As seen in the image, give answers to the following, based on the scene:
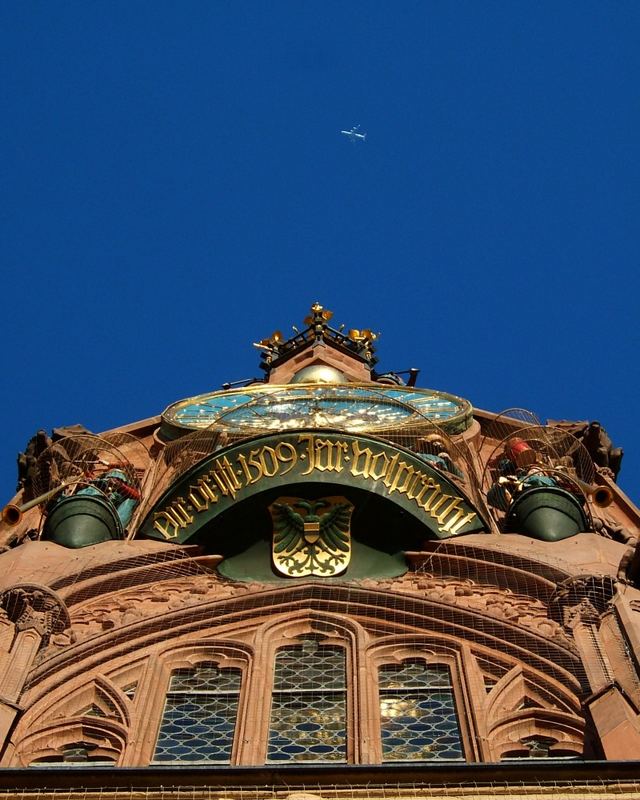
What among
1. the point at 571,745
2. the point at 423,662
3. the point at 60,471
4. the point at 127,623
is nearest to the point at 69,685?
the point at 127,623

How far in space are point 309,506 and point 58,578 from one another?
13.0ft

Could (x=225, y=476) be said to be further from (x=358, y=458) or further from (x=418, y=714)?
(x=418, y=714)

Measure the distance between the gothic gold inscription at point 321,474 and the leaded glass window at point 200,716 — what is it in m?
4.13

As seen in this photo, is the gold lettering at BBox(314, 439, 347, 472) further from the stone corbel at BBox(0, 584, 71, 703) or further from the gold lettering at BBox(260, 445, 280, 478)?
the stone corbel at BBox(0, 584, 71, 703)

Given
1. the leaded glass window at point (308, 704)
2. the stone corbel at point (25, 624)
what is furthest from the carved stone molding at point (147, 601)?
the leaded glass window at point (308, 704)

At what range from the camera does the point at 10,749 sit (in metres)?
19.9

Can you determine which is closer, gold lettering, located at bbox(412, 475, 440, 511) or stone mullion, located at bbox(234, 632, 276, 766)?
stone mullion, located at bbox(234, 632, 276, 766)

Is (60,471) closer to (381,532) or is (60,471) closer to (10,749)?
(381,532)

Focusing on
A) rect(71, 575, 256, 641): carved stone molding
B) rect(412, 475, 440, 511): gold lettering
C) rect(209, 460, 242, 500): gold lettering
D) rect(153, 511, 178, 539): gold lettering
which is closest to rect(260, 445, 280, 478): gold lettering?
rect(209, 460, 242, 500): gold lettering

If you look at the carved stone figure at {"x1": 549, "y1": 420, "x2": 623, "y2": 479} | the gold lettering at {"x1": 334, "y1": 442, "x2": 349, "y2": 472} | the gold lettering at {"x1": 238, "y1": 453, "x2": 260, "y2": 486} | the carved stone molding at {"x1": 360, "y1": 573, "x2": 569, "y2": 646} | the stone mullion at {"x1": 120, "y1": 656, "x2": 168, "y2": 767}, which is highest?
the carved stone figure at {"x1": 549, "y1": 420, "x2": 623, "y2": 479}

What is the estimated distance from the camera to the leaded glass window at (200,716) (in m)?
20.6

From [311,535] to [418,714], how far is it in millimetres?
5256

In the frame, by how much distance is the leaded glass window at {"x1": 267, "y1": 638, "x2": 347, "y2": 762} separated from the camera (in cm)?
2041

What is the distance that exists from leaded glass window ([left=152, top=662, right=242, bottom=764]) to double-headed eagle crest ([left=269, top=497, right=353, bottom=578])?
2.90 m
